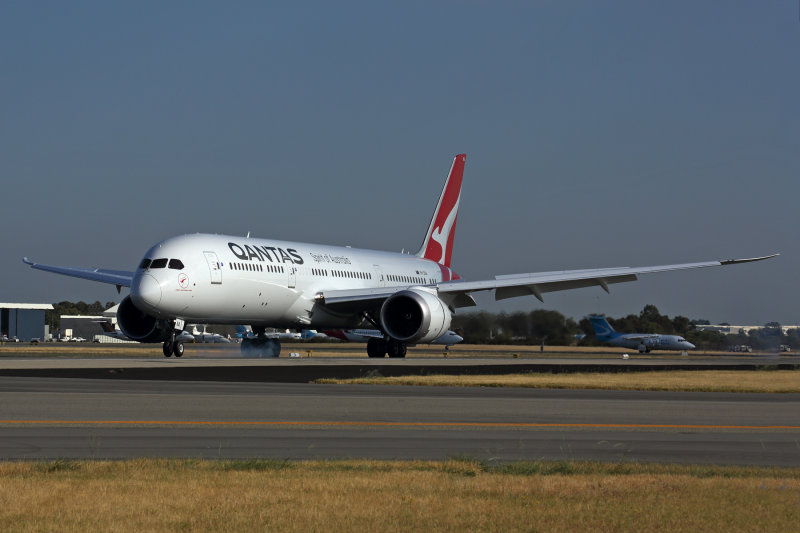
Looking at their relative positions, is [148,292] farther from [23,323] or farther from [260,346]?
[23,323]

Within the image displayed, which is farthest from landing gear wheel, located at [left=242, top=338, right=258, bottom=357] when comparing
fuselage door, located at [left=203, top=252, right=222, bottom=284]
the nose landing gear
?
fuselage door, located at [left=203, top=252, right=222, bottom=284]

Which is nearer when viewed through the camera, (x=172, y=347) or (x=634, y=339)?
(x=172, y=347)

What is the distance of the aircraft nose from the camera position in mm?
36031

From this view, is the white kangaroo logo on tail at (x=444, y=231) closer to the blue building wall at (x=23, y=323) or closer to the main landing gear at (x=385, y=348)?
the main landing gear at (x=385, y=348)

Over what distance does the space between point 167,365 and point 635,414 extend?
2078 centimetres

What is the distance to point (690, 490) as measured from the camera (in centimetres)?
934

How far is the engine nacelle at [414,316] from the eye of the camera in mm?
41406

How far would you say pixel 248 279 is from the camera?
40031 millimetres

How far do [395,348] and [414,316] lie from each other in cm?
473

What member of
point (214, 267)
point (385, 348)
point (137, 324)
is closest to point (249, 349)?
point (385, 348)

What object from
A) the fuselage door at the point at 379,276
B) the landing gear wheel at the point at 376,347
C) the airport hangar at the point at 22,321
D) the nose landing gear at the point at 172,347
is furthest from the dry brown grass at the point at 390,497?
the airport hangar at the point at 22,321

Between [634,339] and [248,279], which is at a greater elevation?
[248,279]

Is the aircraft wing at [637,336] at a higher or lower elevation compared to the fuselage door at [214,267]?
lower

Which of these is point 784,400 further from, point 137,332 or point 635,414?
point 137,332
